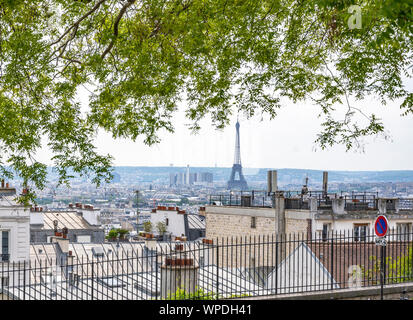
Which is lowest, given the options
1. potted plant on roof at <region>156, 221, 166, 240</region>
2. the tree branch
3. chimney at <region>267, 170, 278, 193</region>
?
potted plant on roof at <region>156, 221, 166, 240</region>

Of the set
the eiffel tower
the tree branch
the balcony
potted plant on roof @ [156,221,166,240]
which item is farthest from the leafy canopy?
the eiffel tower

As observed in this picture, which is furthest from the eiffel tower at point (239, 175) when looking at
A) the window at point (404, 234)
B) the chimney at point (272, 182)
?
the window at point (404, 234)

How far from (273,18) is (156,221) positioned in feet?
144

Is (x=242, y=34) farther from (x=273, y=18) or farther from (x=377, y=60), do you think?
(x=377, y=60)

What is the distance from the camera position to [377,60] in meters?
15.0

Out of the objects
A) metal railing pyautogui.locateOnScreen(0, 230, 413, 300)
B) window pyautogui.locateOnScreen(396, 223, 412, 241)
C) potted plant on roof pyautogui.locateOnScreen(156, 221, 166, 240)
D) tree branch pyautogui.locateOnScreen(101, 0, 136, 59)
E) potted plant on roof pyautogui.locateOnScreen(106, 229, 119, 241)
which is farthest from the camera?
potted plant on roof pyautogui.locateOnScreen(106, 229, 119, 241)

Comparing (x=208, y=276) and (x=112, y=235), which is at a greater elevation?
(x=208, y=276)

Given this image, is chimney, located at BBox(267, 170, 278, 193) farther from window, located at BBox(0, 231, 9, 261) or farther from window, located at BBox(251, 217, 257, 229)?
window, located at BBox(0, 231, 9, 261)

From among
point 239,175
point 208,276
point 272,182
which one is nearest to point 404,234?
point 208,276

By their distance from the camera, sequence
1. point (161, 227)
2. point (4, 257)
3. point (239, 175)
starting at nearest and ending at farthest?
point (4, 257), point (161, 227), point (239, 175)

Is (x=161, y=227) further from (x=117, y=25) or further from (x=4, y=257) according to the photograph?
(x=117, y=25)

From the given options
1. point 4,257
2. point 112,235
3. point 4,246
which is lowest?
point 112,235

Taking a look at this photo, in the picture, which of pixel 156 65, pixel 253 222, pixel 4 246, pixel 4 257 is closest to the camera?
pixel 156 65

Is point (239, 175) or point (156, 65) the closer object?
point (156, 65)
